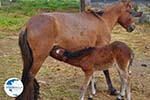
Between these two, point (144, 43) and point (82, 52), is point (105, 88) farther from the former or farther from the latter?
point (144, 43)

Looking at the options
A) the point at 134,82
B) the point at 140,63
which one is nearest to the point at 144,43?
the point at 140,63

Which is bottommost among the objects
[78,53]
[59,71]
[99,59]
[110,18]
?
[59,71]

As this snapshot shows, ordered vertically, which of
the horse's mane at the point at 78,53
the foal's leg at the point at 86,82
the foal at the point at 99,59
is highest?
the horse's mane at the point at 78,53

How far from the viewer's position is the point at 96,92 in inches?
249

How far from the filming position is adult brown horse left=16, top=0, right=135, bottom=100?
5207 mm

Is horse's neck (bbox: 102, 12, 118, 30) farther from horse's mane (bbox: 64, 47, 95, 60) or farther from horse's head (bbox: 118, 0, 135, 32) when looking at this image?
horse's mane (bbox: 64, 47, 95, 60)

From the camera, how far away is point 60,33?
5.48 m

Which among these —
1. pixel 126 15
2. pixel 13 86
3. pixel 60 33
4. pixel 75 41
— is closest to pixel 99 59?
pixel 75 41

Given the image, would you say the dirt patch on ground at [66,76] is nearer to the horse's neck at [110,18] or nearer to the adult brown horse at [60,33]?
the adult brown horse at [60,33]

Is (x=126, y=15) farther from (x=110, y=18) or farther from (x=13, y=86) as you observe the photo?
(x=13, y=86)

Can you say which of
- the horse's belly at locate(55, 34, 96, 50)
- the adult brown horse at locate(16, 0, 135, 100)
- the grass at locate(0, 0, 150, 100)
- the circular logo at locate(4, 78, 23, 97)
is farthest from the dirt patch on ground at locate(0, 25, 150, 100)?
the circular logo at locate(4, 78, 23, 97)

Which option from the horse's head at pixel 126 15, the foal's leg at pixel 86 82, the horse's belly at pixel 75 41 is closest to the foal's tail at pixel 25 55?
the horse's belly at pixel 75 41

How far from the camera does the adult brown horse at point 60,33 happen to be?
17.1ft

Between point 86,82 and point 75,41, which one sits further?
point 75,41
